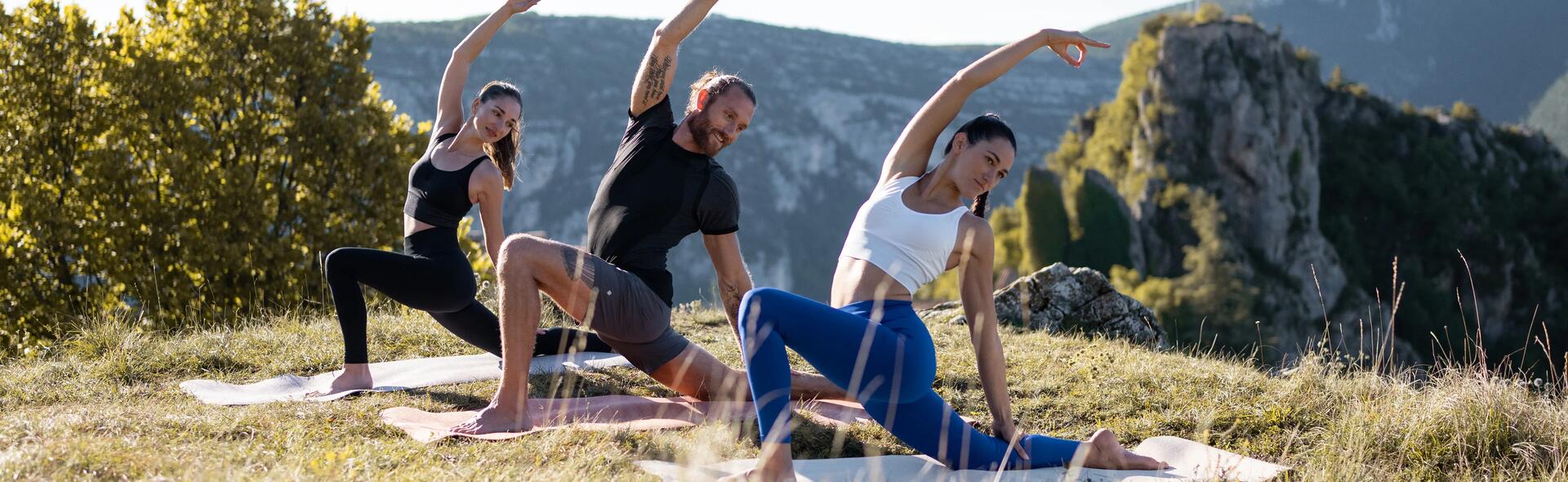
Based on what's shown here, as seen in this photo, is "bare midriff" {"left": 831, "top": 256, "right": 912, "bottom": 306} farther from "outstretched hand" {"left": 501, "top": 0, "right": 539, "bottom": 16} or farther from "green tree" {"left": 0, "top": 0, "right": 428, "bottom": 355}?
"green tree" {"left": 0, "top": 0, "right": 428, "bottom": 355}

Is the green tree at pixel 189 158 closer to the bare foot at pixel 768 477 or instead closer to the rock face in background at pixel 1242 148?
the bare foot at pixel 768 477

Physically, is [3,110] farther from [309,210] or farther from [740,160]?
[740,160]

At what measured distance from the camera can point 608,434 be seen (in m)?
4.41

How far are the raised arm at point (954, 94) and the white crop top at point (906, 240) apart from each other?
0.25m

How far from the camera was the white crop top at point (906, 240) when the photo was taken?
409 centimetres

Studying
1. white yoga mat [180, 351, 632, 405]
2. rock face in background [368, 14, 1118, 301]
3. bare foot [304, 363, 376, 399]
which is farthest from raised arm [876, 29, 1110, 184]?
rock face in background [368, 14, 1118, 301]

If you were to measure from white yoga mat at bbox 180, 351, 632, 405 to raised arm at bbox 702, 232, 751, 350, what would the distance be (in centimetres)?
92

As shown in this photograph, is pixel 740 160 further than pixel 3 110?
Yes

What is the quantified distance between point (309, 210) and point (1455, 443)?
35.2 ft

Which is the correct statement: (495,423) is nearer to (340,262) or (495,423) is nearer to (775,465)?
(775,465)

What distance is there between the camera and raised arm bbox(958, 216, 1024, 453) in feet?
13.5

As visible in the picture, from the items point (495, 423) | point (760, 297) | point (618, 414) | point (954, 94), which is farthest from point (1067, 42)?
point (495, 423)

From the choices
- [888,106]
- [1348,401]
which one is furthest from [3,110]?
[888,106]

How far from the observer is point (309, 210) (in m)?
11.7
